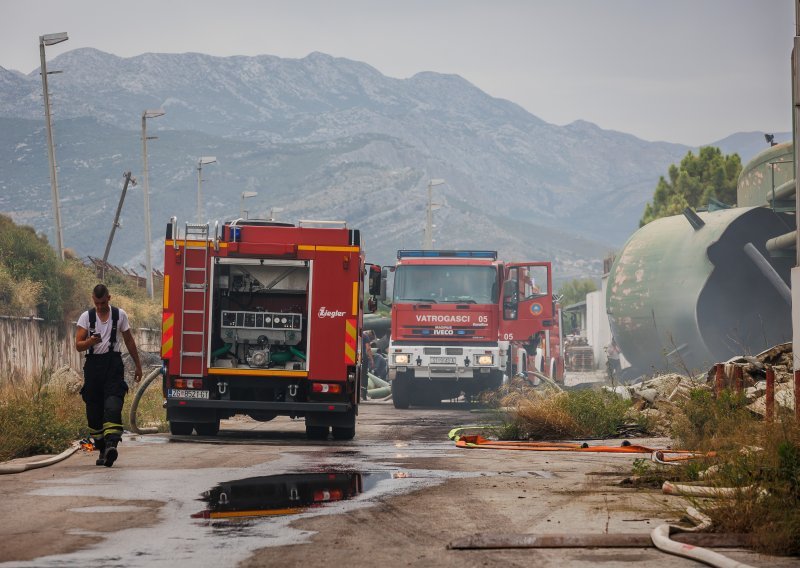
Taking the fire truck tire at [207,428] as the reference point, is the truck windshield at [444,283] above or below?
above

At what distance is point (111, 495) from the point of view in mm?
10266

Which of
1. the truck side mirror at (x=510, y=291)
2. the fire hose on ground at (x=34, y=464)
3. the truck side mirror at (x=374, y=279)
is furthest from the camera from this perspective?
the truck side mirror at (x=510, y=291)

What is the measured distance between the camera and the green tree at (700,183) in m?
73.3

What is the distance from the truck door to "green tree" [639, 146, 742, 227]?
126 ft

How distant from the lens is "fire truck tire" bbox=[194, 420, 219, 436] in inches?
743

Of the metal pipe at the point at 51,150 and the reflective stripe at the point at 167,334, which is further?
the metal pipe at the point at 51,150

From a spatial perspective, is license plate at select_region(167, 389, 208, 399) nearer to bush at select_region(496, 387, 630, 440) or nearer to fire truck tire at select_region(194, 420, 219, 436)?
fire truck tire at select_region(194, 420, 219, 436)

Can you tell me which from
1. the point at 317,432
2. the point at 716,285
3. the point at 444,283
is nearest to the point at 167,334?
the point at 317,432

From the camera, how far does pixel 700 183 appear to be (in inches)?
2975

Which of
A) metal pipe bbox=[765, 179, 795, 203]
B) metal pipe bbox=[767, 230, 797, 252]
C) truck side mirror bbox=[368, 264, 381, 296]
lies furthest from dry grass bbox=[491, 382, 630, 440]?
metal pipe bbox=[765, 179, 795, 203]

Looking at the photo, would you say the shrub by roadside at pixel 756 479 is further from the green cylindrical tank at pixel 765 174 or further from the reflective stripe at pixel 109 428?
the green cylindrical tank at pixel 765 174

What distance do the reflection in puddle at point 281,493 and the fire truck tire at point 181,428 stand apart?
6557 millimetres

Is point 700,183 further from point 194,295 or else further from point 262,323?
point 194,295

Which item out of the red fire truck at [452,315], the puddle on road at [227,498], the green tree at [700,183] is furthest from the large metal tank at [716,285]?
the green tree at [700,183]
